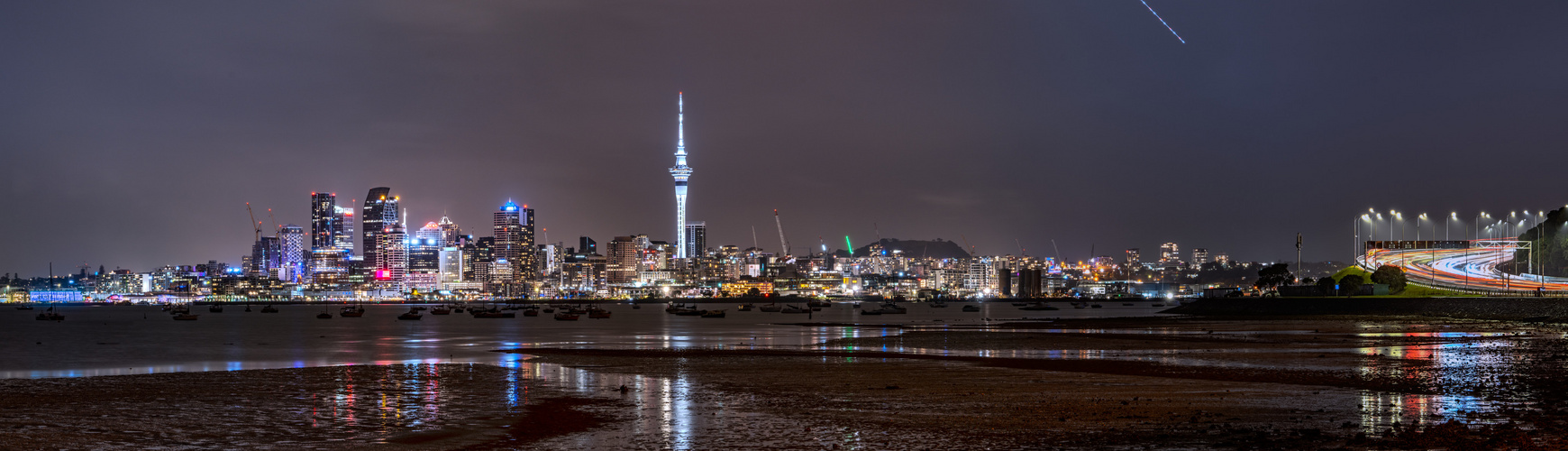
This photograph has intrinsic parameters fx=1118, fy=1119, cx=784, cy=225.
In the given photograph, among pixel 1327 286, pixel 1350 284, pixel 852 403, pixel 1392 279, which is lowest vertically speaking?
pixel 1327 286

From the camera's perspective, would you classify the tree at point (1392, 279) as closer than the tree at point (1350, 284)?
Yes

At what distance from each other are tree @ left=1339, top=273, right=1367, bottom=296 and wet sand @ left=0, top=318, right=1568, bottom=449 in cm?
7372

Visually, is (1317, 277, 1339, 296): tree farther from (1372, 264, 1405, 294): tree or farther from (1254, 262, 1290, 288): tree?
(1254, 262, 1290, 288): tree

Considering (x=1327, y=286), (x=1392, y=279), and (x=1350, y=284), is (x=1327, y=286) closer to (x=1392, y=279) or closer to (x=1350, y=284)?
(x=1350, y=284)

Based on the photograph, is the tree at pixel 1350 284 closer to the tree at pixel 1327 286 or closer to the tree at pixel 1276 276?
the tree at pixel 1327 286

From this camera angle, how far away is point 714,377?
38.7 m

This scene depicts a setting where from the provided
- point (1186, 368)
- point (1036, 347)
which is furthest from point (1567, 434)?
point (1036, 347)

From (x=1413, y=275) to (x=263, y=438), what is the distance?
419ft

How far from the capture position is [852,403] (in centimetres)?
2902

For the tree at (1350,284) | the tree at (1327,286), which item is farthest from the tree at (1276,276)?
the tree at (1350,284)

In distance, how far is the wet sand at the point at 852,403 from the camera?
22.2 meters

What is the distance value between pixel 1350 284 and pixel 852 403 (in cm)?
10705

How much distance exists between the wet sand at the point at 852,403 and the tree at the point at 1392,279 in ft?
234

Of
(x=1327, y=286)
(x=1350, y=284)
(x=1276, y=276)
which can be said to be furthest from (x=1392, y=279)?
(x=1276, y=276)
